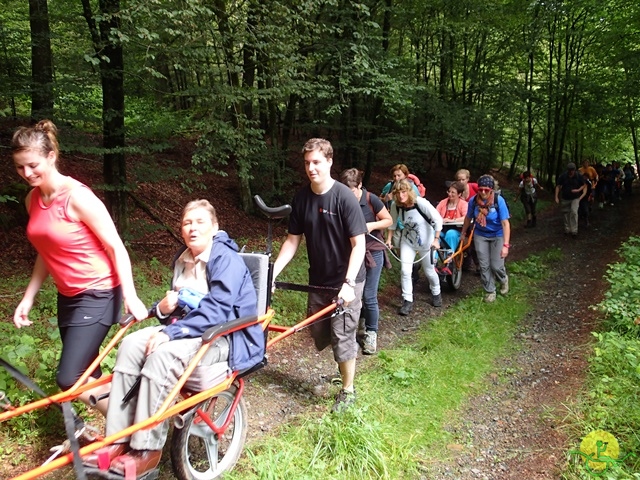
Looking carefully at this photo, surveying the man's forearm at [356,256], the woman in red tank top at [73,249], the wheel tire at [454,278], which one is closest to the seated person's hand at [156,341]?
the woman in red tank top at [73,249]

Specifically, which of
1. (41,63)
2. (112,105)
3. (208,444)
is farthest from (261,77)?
(208,444)

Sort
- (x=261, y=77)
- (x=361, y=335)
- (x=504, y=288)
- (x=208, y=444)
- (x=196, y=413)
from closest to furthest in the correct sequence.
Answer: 1. (x=196, y=413)
2. (x=208, y=444)
3. (x=361, y=335)
4. (x=261, y=77)
5. (x=504, y=288)

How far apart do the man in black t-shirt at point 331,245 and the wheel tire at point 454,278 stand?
4.22 metres

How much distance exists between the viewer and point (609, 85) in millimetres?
18406

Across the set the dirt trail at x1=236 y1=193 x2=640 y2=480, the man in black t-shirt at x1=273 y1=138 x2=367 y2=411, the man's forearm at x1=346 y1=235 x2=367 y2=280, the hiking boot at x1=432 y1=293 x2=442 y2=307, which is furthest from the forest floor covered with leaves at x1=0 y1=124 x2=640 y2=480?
the man's forearm at x1=346 y1=235 x2=367 y2=280

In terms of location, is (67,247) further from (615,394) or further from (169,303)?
(615,394)

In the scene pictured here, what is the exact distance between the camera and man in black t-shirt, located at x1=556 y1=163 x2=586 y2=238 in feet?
41.8

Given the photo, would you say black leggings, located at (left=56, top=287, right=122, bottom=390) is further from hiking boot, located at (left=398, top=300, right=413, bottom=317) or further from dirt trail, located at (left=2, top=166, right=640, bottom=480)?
hiking boot, located at (left=398, top=300, right=413, bottom=317)

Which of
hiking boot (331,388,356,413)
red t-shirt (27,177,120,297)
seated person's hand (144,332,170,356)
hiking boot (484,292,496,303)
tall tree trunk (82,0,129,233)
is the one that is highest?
tall tree trunk (82,0,129,233)

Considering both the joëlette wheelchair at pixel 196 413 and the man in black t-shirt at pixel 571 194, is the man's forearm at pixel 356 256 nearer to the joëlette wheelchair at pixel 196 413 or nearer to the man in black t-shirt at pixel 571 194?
the joëlette wheelchair at pixel 196 413

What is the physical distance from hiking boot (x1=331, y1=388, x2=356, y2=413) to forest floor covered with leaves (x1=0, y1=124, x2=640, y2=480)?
0.78ft

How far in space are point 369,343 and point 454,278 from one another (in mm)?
3250

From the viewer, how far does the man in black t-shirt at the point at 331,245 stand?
149 inches

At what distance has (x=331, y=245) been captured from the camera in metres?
4.01
